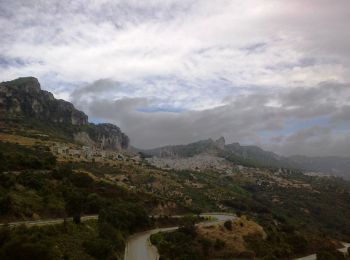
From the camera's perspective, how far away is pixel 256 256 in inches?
2601

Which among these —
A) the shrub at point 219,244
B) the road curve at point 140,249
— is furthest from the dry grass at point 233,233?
the road curve at point 140,249

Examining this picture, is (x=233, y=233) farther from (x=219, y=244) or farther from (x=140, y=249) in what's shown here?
(x=140, y=249)

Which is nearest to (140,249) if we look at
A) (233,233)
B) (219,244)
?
(219,244)

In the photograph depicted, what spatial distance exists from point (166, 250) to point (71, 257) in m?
22.8

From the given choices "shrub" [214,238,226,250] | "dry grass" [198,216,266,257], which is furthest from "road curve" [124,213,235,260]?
"shrub" [214,238,226,250]

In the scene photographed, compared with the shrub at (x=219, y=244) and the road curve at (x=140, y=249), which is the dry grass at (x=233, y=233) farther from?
the road curve at (x=140, y=249)

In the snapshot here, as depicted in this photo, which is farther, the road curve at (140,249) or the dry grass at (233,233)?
the dry grass at (233,233)

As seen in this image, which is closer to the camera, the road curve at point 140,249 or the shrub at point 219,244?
the road curve at point 140,249

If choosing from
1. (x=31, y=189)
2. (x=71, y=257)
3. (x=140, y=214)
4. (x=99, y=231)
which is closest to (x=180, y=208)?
(x=140, y=214)

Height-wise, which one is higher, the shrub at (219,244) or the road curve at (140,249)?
the road curve at (140,249)

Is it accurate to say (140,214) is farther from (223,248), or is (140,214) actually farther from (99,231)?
(99,231)

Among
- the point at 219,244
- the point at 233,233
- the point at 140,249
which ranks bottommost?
the point at 219,244

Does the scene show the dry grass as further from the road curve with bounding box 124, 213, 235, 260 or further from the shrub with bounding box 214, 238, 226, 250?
the road curve with bounding box 124, 213, 235, 260

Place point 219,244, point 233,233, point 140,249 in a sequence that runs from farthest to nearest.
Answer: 1. point 233,233
2. point 219,244
3. point 140,249
